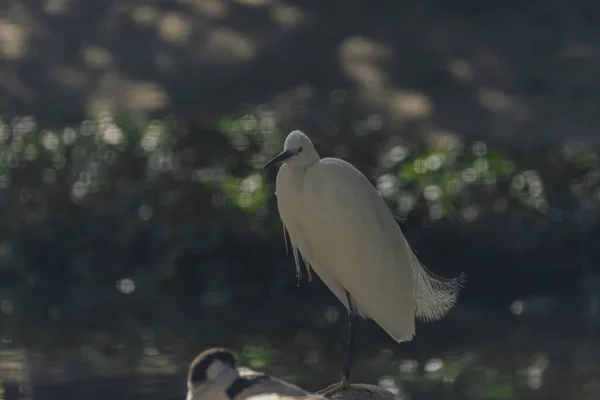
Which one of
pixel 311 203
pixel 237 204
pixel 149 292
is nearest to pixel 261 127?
pixel 237 204

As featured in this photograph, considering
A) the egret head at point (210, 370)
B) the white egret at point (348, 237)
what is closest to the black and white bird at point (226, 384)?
the egret head at point (210, 370)

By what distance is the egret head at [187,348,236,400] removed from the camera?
6.32 metres

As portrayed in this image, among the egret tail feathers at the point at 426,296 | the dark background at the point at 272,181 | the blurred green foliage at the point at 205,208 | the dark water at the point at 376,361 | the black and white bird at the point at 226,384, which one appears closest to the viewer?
the black and white bird at the point at 226,384

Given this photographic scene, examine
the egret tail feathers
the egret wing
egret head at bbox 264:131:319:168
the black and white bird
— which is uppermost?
egret head at bbox 264:131:319:168

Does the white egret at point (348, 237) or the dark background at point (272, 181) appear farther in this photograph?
the dark background at point (272, 181)

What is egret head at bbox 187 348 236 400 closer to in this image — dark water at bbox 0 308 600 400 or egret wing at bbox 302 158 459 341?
egret wing at bbox 302 158 459 341

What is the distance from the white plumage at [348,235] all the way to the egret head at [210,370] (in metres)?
1.58

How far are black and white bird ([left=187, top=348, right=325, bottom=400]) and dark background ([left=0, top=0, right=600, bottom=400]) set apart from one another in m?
3.89

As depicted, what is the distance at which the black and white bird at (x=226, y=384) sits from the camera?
6.29 m

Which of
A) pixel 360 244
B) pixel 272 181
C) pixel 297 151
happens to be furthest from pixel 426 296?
pixel 272 181

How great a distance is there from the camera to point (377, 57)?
16.6 meters

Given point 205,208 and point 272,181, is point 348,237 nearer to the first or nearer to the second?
point 272,181

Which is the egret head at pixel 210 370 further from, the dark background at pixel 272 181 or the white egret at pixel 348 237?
the dark background at pixel 272 181

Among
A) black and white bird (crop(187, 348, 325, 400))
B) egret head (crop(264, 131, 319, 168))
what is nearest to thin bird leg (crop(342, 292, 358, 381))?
egret head (crop(264, 131, 319, 168))
